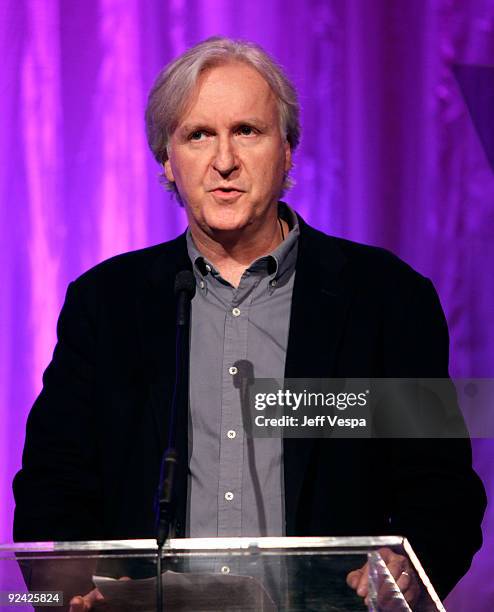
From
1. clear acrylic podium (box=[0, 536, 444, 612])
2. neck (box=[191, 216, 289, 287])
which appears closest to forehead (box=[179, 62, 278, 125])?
neck (box=[191, 216, 289, 287])

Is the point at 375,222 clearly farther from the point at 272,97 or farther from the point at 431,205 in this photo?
the point at 272,97

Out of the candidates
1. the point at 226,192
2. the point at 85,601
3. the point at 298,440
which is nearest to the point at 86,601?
the point at 85,601

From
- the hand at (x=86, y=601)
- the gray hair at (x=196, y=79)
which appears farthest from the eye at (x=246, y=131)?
the hand at (x=86, y=601)

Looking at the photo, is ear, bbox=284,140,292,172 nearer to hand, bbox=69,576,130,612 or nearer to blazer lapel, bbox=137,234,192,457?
blazer lapel, bbox=137,234,192,457

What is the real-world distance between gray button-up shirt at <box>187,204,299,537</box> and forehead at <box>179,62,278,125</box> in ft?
0.91

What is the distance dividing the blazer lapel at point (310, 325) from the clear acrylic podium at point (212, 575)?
22.1 inches

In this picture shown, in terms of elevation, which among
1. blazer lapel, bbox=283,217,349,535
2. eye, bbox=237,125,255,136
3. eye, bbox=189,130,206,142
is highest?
eye, bbox=237,125,255,136

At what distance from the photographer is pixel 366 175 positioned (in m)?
3.00

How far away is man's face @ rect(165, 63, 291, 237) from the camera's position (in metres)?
2.34

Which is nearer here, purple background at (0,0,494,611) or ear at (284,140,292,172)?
ear at (284,140,292,172)

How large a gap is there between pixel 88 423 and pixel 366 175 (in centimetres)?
113

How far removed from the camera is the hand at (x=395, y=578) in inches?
57.9

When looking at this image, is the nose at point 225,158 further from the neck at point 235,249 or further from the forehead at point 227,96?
the neck at point 235,249

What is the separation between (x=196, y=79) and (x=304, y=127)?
2.06 ft
